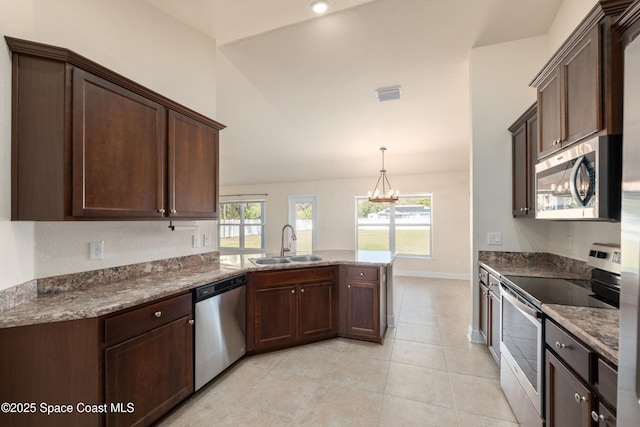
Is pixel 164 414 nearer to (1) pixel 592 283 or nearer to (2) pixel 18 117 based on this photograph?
(2) pixel 18 117

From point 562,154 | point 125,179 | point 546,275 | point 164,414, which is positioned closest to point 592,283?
point 546,275

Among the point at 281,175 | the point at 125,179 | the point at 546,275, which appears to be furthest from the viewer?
the point at 281,175

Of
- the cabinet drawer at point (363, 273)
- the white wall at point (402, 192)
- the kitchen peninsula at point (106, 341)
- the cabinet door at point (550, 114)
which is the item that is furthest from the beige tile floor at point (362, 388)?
the white wall at point (402, 192)

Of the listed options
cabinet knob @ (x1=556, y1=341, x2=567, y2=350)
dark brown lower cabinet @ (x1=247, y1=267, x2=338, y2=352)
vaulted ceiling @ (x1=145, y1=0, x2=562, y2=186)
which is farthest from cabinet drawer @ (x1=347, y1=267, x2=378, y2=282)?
vaulted ceiling @ (x1=145, y1=0, x2=562, y2=186)

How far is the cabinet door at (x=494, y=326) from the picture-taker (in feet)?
7.34

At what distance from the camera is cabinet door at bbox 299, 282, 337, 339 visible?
2779mm

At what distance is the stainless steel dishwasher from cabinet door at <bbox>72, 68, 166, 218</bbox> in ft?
2.47

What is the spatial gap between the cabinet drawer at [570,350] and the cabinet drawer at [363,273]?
5.03 feet

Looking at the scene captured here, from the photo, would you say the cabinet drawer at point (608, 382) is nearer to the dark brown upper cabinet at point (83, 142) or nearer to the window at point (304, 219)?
the dark brown upper cabinet at point (83, 142)

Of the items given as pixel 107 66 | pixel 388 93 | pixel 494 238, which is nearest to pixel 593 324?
pixel 494 238

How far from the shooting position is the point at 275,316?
2652 millimetres

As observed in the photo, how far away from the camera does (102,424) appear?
1.39 metres

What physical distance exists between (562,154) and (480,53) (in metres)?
1.80

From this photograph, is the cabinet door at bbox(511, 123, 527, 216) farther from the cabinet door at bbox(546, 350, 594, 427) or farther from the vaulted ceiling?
the cabinet door at bbox(546, 350, 594, 427)
